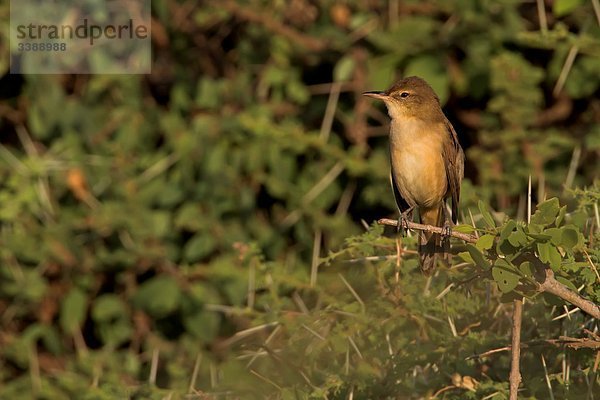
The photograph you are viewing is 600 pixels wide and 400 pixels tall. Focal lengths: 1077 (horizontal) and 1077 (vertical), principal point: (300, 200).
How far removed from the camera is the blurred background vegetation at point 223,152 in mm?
5773

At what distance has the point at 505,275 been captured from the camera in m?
2.79

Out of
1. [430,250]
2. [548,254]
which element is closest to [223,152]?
[430,250]

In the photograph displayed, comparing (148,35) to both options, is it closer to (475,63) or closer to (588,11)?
(475,63)

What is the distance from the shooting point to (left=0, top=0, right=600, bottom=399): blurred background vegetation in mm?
5773

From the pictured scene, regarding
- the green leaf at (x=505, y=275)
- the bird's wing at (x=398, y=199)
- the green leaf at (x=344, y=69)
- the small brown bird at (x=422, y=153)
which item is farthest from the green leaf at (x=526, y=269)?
the green leaf at (x=344, y=69)

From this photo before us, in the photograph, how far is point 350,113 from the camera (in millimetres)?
6391

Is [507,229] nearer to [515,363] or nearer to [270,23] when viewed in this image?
[515,363]

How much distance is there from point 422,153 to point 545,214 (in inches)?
76.3

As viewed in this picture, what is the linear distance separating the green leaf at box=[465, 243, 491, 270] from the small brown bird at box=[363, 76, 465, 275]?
1.66 m

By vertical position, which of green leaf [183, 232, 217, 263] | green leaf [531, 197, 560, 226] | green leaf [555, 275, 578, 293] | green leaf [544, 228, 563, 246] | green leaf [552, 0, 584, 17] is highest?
green leaf [552, 0, 584, 17]

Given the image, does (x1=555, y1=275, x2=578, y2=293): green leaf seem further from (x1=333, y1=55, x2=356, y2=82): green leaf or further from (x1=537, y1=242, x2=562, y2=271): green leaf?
(x1=333, y1=55, x2=356, y2=82): green leaf

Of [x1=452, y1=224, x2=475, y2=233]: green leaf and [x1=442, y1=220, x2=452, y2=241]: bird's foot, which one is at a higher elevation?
[x1=452, y1=224, x2=475, y2=233]: green leaf

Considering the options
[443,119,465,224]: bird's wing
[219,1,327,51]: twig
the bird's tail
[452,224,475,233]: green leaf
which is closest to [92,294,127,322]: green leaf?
[219,1,327,51]: twig

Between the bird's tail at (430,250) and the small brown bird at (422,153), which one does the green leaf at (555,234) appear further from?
the small brown bird at (422,153)
